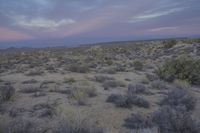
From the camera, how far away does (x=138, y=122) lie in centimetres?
623

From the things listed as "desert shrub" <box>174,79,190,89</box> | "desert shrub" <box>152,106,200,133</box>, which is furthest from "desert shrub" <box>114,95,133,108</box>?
"desert shrub" <box>174,79,190,89</box>

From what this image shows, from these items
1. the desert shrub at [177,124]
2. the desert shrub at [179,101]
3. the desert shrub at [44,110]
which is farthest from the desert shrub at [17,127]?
the desert shrub at [179,101]

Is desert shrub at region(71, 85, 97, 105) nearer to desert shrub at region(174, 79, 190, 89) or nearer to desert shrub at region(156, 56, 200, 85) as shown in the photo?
desert shrub at region(174, 79, 190, 89)

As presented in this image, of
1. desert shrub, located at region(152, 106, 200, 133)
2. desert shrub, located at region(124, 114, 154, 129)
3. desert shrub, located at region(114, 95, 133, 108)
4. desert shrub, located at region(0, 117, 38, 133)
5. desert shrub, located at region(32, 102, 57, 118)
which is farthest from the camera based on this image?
desert shrub, located at region(114, 95, 133, 108)

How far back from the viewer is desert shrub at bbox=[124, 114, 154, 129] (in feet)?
19.0

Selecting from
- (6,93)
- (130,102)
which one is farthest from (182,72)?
(6,93)

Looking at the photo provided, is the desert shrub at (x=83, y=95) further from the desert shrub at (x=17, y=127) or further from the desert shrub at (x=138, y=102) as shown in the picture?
the desert shrub at (x=17, y=127)

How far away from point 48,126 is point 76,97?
2.49 metres

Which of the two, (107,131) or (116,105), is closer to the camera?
(107,131)

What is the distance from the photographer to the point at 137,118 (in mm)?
6379

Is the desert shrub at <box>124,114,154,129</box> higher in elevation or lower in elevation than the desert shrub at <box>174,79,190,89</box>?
higher

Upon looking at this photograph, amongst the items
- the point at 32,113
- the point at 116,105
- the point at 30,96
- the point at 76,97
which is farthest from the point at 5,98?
the point at 116,105

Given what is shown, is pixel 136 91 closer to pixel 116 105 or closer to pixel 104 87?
pixel 104 87

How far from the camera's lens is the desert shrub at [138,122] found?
5785 mm
